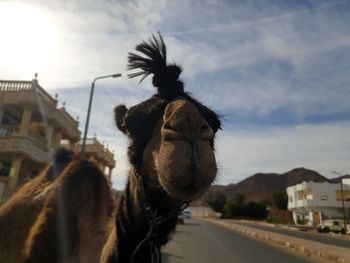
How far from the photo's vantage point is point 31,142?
22391mm

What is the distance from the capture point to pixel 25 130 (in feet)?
73.5

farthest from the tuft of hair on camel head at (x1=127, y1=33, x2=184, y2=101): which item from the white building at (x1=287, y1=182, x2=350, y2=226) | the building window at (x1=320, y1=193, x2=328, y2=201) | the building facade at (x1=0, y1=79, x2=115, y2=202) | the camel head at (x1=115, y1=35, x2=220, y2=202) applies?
the building window at (x1=320, y1=193, x2=328, y2=201)

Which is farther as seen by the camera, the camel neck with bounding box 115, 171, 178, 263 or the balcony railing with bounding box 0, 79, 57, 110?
the balcony railing with bounding box 0, 79, 57, 110

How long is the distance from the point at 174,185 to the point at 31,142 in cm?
2254

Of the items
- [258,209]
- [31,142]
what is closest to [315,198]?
[258,209]

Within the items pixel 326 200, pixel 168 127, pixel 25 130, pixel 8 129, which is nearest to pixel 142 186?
pixel 168 127

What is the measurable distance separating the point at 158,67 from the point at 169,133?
40.1 inches

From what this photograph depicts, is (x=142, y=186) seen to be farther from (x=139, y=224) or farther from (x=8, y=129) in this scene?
(x=8, y=129)

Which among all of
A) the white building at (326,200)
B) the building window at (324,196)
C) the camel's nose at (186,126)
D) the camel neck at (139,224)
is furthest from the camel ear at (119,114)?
the building window at (324,196)

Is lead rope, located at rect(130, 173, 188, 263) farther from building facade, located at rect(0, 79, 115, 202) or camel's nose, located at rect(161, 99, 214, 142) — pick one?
building facade, located at rect(0, 79, 115, 202)

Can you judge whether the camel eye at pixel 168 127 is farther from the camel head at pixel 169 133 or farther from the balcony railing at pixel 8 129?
the balcony railing at pixel 8 129

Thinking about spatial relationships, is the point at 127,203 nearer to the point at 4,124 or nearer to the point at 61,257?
the point at 61,257

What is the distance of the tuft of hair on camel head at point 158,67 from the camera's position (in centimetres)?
269

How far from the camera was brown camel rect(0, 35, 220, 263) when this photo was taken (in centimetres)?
193
